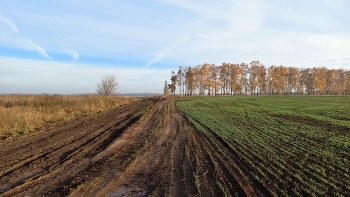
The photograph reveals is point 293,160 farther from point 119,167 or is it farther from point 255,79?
point 255,79

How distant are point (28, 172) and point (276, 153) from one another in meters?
8.03

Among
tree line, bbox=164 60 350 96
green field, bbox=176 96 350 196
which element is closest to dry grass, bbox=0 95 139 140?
green field, bbox=176 96 350 196

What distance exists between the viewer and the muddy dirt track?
17.5ft

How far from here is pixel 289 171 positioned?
6680mm

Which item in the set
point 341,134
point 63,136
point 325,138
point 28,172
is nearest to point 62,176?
point 28,172

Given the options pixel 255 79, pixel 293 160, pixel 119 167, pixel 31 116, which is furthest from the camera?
pixel 255 79

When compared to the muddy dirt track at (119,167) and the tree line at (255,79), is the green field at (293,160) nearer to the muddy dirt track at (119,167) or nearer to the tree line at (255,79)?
the muddy dirt track at (119,167)

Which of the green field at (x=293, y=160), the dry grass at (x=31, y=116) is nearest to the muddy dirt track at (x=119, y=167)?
the green field at (x=293, y=160)

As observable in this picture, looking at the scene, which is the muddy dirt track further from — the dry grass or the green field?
the dry grass

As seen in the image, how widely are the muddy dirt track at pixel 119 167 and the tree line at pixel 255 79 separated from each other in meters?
74.1

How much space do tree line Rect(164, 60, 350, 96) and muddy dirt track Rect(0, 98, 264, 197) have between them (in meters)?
74.1

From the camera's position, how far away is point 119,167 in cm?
695

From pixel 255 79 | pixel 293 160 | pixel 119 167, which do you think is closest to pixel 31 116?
pixel 119 167

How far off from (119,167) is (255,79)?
287 ft
